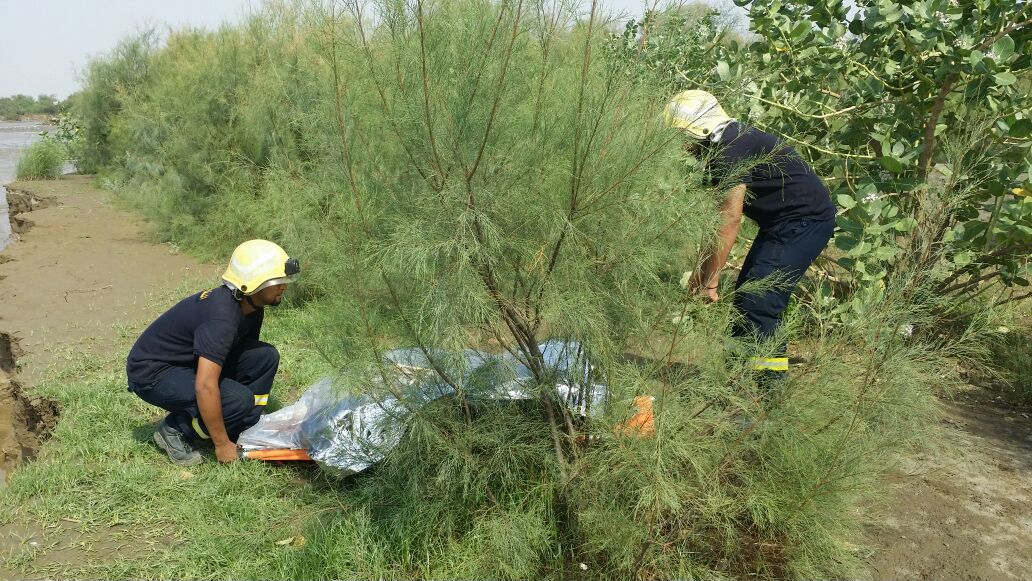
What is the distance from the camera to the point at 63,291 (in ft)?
22.8

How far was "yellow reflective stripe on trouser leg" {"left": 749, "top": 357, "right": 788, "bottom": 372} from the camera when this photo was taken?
2.67 m

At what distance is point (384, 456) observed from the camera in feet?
9.59

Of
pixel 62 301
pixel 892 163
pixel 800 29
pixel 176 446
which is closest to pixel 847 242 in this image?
pixel 892 163

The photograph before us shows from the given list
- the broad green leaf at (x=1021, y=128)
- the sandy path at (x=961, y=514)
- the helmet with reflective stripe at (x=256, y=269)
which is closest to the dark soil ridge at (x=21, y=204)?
the helmet with reflective stripe at (x=256, y=269)

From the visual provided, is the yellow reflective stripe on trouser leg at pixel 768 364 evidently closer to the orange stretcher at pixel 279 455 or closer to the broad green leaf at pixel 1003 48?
the orange stretcher at pixel 279 455

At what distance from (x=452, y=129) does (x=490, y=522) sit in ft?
4.47

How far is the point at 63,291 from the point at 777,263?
650 centimetres

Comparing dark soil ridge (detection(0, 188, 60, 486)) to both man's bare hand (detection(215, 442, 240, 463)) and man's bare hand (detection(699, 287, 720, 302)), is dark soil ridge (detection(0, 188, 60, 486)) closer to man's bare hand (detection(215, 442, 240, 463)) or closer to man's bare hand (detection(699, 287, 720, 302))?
man's bare hand (detection(215, 442, 240, 463))

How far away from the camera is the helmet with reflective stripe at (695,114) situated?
8.46ft

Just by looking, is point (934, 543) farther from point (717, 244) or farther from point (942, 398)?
point (942, 398)

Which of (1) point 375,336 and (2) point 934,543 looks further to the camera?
(2) point 934,543

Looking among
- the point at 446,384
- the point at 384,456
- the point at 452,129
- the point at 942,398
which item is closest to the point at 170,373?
the point at 384,456

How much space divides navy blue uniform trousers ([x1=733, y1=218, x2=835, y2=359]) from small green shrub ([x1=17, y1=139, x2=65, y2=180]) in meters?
16.9

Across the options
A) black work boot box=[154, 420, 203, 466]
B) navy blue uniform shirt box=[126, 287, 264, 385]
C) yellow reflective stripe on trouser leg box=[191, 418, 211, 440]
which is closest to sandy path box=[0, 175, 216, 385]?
navy blue uniform shirt box=[126, 287, 264, 385]
